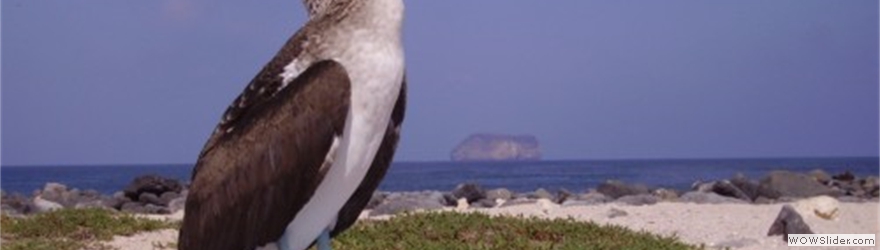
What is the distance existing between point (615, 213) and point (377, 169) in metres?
9.96

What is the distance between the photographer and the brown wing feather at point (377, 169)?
15.9ft

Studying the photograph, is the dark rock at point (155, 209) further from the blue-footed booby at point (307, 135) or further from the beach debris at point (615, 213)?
the blue-footed booby at point (307, 135)

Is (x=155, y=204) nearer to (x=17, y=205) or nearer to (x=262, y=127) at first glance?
(x=17, y=205)

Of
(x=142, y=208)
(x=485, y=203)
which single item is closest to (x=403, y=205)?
(x=485, y=203)

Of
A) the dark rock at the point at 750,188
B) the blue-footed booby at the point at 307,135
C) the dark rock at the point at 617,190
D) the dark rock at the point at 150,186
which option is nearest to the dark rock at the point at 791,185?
the dark rock at the point at 750,188

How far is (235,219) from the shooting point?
4.75m

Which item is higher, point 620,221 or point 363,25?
point 363,25

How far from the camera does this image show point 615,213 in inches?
574

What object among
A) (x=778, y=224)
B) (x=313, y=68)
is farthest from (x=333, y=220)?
(x=778, y=224)

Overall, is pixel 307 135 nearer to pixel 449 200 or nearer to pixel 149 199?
pixel 449 200

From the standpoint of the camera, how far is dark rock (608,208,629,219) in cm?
1438

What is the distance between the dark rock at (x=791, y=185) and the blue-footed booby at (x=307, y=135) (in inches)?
696

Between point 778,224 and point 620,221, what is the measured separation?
7.45ft

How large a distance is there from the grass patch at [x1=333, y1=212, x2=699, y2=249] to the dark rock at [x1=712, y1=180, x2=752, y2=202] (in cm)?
862
